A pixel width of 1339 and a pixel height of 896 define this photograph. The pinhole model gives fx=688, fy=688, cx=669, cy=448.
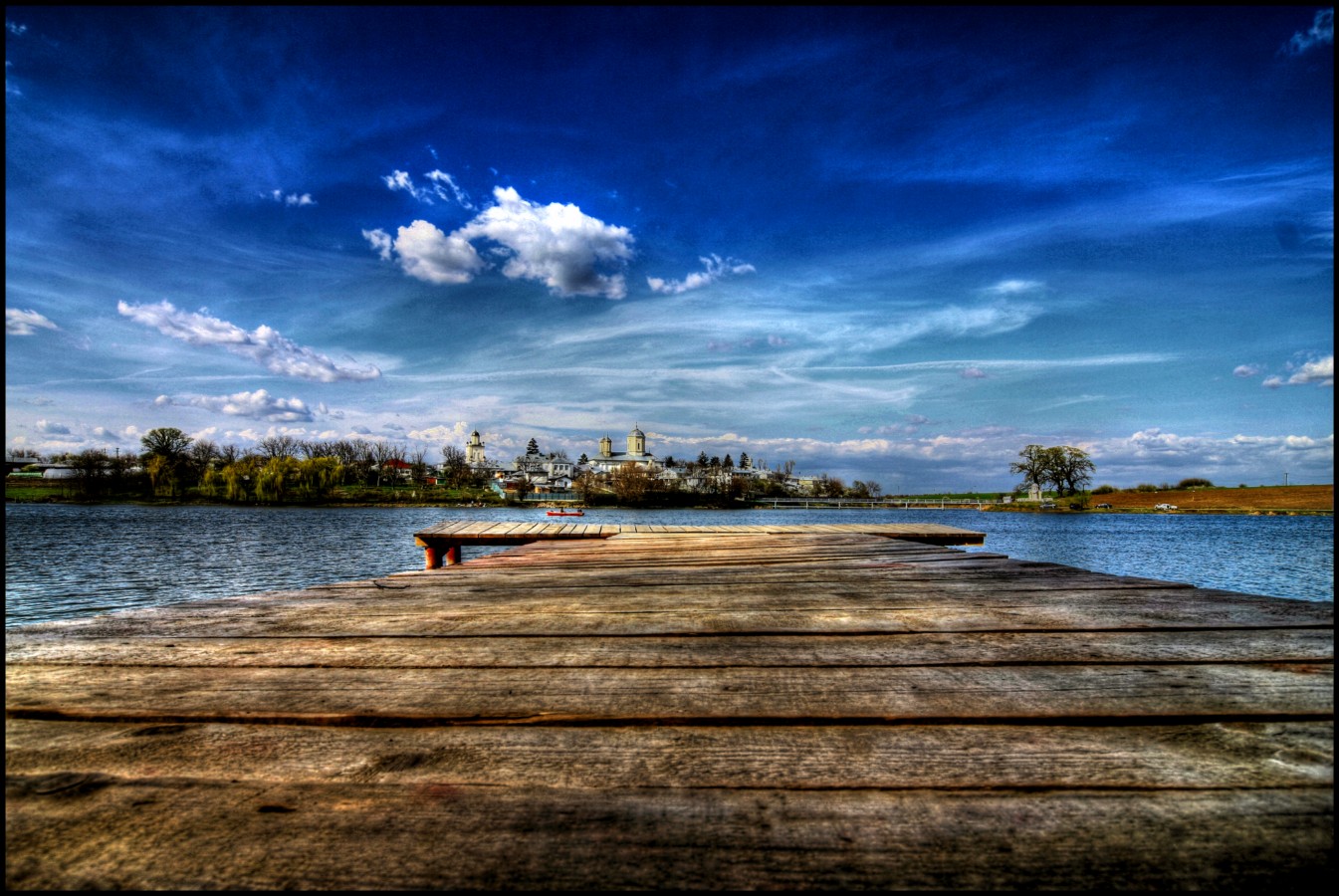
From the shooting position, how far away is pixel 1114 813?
3.99 ft

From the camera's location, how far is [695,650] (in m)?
2.21

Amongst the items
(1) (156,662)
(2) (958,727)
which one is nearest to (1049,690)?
(2) (958,727)

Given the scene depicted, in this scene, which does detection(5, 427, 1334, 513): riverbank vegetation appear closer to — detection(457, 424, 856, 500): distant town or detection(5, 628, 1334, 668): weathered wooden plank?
detection(457, 424, 856, 500): distant town

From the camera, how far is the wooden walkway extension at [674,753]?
3.63 ft

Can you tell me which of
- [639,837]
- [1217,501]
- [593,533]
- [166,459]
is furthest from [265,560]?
[1217,501]

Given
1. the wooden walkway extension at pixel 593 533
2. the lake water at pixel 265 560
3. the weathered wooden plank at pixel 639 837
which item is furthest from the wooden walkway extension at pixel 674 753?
the lake water at pixel 265 560

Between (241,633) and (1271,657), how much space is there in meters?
3.26

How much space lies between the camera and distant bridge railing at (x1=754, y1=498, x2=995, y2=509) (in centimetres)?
9795

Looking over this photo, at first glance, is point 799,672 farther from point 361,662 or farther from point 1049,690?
point 361,662

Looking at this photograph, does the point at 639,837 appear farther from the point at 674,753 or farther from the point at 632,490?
the point at 632,490

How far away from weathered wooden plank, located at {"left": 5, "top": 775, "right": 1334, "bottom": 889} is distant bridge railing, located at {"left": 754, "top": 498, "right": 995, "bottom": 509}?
93484mm

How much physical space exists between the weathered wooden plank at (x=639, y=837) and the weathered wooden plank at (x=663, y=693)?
1.08 feet

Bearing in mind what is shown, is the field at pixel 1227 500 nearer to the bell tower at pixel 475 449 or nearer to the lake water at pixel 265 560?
the lake water at pixel 265 560

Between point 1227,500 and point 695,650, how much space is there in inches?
3977
